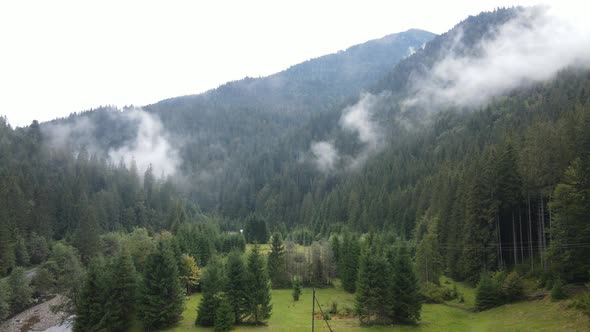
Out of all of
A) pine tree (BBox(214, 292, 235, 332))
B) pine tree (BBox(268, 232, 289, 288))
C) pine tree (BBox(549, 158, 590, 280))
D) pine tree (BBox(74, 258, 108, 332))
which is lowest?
pine tree (BBox(268, 232, 289, 288))

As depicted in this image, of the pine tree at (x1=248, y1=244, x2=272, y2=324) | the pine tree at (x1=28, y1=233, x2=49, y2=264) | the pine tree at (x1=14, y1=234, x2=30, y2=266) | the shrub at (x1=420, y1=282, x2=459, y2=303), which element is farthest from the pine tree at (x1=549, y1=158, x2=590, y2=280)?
the pine tree at (x1=28, y1=233, x2=49, y2=264)

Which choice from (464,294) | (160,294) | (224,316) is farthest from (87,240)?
(464,294)

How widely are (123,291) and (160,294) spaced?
5.99 meters

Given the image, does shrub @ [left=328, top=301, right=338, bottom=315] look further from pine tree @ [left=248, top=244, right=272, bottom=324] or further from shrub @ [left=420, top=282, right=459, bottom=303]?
shrub @ [left=420, top=282, right=459, bottom=303]

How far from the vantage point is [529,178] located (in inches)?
2879

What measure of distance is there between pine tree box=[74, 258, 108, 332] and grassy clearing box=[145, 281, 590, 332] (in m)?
6.65

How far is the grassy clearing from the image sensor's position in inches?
1939

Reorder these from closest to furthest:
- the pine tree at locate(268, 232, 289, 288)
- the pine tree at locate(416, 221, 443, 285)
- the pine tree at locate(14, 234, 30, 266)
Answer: the pine tree at locate(416, 221, 443, 285) < the pine tree at locate(268, 232, 289, 288) < the pine tree at locate(14, 234, 30, 266)

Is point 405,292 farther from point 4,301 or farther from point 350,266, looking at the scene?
point 4,301

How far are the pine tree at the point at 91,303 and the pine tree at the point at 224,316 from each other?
656 inches

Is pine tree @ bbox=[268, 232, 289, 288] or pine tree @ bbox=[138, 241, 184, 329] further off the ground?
pine tree @ bbox=[138, 241, 184, 329]

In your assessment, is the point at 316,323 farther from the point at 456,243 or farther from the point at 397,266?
the point at 456,243

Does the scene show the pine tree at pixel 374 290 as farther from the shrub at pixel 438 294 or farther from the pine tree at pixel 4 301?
the pine tree at pixel 4 301

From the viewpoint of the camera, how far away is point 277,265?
372 feet
